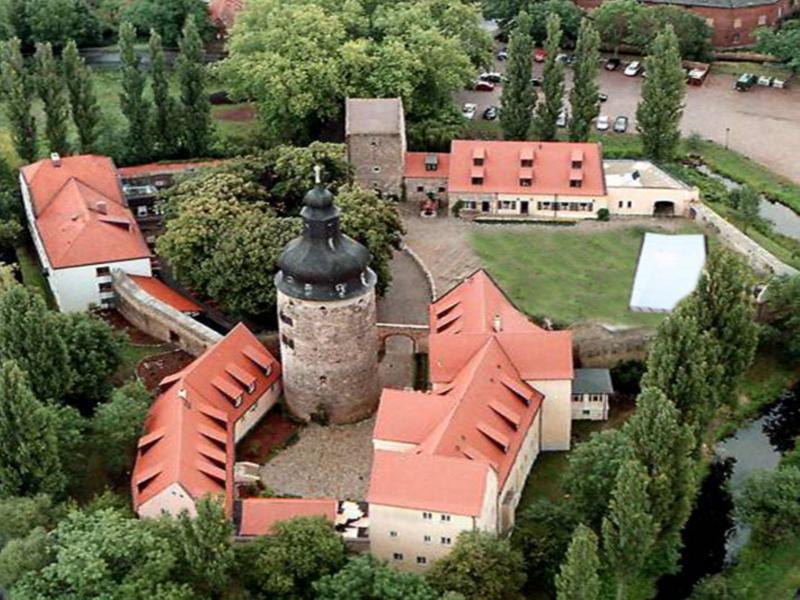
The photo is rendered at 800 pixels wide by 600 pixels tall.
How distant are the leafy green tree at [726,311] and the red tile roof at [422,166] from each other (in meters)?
32.4

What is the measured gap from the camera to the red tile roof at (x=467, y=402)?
183 ft

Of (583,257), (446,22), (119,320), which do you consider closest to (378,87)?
(446,22)

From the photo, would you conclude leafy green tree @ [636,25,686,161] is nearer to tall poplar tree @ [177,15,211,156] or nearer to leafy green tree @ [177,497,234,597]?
tall poplar tree @ [177,15,211,156]

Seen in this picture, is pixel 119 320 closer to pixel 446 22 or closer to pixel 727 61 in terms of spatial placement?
pixel 446 22

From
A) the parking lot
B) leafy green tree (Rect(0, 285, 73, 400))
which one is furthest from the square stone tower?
leafy green tree (Rect(0, 285, 73, 400))

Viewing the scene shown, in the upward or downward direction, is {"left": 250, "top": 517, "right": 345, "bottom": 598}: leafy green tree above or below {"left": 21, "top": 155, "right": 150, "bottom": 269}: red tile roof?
below

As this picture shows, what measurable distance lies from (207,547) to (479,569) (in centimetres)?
1234

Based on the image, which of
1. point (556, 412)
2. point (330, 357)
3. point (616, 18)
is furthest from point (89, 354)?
point (616, 18)

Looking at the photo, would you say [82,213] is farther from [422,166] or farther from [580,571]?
[580,571]

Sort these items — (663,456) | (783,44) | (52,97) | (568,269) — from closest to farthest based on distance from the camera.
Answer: (663,456) → (568,269) → (52,97) → (783,44)

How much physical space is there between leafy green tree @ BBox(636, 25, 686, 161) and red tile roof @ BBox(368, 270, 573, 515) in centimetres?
2978

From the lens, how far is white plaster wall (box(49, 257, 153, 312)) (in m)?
81.1

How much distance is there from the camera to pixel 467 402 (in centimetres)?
6159

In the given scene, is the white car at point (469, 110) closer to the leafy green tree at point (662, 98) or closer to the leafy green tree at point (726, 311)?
the leafy green tree at point (662, 98)
